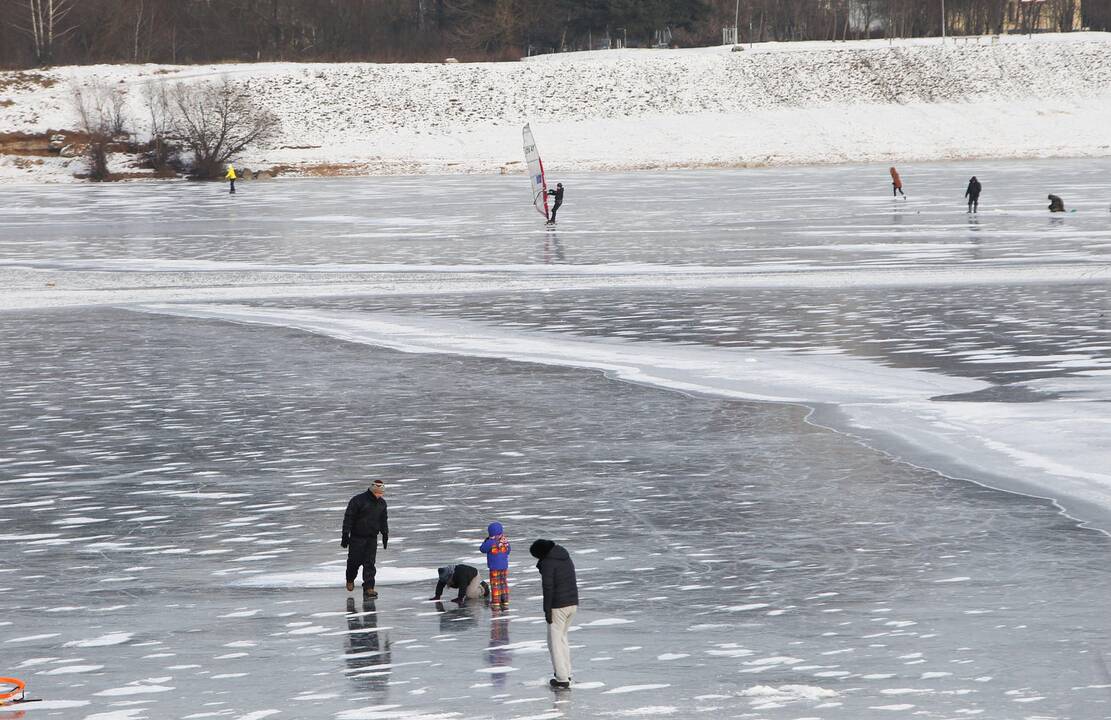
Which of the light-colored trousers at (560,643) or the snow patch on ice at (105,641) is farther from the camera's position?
the snow patch on ice at (105,641)

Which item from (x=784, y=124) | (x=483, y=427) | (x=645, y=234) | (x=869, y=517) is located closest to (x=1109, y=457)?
(x=869, y=517)

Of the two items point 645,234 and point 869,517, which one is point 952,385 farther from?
point 645,234

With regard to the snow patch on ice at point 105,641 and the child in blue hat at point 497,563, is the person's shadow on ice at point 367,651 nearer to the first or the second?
the child in blue hat at point 497,563

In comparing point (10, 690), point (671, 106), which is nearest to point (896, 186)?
point (671, 106)

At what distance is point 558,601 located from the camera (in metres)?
7.00

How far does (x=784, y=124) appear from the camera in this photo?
70.6m

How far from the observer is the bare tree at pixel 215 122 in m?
62.4

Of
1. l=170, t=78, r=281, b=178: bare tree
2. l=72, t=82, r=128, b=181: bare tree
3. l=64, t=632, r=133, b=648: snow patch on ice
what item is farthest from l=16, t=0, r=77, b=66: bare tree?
l=64, t=632, r=133, b=648: snow patch on ice

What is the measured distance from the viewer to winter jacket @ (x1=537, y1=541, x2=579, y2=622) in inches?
276

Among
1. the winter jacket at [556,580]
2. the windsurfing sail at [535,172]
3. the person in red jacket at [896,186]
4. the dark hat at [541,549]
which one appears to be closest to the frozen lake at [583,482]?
the winter jacket at [556,580]

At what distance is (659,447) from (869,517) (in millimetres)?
2891

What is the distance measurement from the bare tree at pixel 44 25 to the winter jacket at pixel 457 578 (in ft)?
233

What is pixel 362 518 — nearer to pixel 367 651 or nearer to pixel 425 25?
pixel 367 651

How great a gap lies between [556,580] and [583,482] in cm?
440
